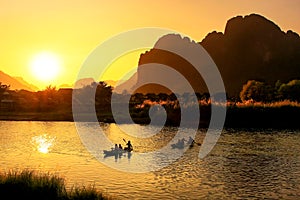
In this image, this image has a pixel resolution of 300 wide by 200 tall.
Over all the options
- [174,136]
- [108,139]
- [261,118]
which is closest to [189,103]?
[261,118]

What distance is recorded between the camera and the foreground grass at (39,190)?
17.7 m

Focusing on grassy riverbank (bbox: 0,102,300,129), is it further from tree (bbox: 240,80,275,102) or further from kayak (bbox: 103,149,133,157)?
tree (bbox: 240,80,275,102)

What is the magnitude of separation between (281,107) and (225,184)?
3943 cm

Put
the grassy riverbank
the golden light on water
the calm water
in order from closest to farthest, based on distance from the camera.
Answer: the calm water, the golden light on water, the grassy riverbank

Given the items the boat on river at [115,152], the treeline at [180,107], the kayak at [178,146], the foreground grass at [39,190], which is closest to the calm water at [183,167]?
the boat on river at [115,152]

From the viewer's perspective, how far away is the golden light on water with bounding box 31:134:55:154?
36.0 metres

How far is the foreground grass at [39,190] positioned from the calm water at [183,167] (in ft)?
9.20

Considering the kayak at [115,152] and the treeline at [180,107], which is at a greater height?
the treeline at [180,107]

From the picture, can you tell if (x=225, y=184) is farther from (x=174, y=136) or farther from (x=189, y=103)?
(x=189, y=103)

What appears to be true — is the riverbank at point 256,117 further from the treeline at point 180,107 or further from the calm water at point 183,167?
the calm water at point 183,167

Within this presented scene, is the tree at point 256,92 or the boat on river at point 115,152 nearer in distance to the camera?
the boat on river at point 115,152

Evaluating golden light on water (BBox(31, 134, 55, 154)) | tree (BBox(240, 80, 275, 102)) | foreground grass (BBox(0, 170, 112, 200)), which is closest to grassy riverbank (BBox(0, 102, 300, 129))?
golden light on water (BBox(31, 134, 55, 154))

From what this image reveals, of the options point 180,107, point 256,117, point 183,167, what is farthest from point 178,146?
point 180,107

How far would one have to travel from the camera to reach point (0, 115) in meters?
73.3
